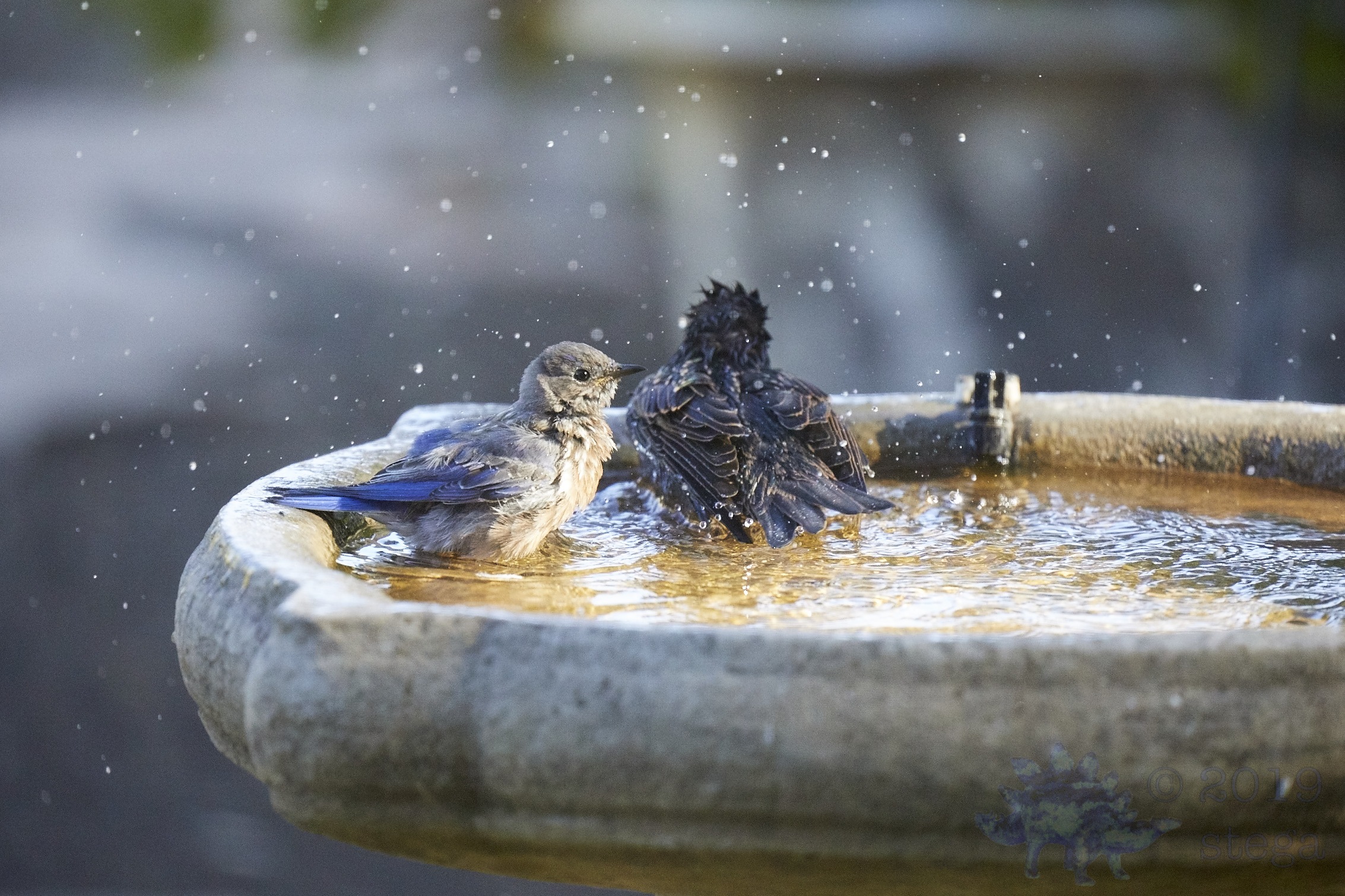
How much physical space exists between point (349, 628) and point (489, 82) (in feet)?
31.5

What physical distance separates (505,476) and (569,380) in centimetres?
33

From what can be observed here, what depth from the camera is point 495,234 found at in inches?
426

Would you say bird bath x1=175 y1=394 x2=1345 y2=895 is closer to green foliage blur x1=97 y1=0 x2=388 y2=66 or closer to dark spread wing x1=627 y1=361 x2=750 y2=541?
dark spread wing x1=627 y1=361 x2=750 y2=541

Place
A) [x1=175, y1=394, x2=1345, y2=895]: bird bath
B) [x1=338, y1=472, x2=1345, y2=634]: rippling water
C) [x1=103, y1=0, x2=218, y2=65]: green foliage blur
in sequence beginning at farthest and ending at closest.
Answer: [x1=103, y1=0, x2=218, y2=65]: green foliage blur
[x1=338, y1=472, x2=1345, y2=634]: rippling water
[x1=175, y1=394, x2=1345, y2=895]: bird bath

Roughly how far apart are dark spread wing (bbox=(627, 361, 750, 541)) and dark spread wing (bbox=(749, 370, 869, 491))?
0.40 feet

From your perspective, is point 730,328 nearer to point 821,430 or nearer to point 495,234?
point 821,430

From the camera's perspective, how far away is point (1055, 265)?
10.6 meters

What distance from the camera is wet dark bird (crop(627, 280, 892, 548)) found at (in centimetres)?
288

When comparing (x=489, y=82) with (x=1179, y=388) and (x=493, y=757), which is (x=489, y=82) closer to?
(x=1179, y=388)

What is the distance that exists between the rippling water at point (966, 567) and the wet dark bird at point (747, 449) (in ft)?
0.24

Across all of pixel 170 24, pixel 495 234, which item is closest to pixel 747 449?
pixel 495 234

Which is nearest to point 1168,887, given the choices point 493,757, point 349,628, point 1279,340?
point 493,757

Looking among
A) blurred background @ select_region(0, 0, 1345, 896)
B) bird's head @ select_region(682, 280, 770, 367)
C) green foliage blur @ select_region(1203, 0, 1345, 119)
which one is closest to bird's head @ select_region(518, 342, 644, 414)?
bird's head @ select_region(682, 280, 770, 367)

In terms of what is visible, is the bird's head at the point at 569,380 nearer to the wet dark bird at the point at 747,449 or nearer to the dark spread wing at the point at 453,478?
the dark spread wing at the point at 453,478
